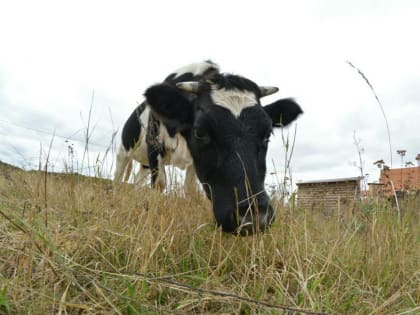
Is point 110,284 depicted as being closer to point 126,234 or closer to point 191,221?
point 126,234

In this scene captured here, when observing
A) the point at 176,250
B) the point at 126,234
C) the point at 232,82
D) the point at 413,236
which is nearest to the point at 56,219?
the point at 126,234

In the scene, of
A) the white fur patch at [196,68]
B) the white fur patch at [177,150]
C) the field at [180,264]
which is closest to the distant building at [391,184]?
the field at [180,264]

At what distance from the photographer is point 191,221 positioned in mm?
2592

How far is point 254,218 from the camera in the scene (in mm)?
2244

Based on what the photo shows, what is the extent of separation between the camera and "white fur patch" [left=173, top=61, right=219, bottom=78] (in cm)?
515

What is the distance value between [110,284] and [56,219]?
40.0 inches

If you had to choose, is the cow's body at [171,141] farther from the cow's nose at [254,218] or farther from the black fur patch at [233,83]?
the cow's nose at [254,218]

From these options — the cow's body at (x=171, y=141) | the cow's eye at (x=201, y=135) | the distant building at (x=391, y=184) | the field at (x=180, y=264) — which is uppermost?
the cow's body at (x=171, y=141)

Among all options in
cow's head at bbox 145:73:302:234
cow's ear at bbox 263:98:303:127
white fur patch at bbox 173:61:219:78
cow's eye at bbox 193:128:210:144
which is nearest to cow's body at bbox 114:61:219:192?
white fur patch at bbox 173:61:219:78

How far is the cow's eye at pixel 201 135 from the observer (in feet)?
10.6

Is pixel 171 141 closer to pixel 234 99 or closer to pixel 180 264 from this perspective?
pixel 234 99

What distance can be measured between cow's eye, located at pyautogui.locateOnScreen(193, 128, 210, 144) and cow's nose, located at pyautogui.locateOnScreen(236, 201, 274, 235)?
102 centimetres

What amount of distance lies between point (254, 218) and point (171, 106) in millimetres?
2075

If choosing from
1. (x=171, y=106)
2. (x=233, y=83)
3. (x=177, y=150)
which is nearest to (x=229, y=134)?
(x=233, y=83)
